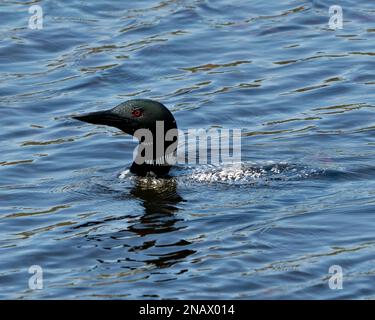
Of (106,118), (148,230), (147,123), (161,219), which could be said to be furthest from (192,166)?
(148,230)

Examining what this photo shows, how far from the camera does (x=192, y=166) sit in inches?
394

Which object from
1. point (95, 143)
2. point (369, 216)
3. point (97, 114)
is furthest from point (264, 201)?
point (95, 143)

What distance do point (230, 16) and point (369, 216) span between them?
6.03 m

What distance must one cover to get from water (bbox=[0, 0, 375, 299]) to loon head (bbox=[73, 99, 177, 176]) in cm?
14

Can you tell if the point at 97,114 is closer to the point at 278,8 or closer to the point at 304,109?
the point at 304,109

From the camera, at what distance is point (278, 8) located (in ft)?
47.6

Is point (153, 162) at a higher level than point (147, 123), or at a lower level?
lower

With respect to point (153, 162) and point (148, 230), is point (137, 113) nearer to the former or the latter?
point (153, 162)

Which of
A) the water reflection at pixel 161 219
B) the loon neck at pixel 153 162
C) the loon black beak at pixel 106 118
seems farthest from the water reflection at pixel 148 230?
the loon black beak at pixel 106 118

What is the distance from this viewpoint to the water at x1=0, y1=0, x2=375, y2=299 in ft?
25.6

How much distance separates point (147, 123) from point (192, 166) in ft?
1.96

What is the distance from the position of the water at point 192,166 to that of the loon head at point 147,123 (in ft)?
0.45

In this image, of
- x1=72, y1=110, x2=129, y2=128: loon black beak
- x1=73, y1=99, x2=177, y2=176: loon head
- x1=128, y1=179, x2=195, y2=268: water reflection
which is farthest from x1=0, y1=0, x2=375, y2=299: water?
x1=72, y1=110, x2=129, y2=128: loon black beak
